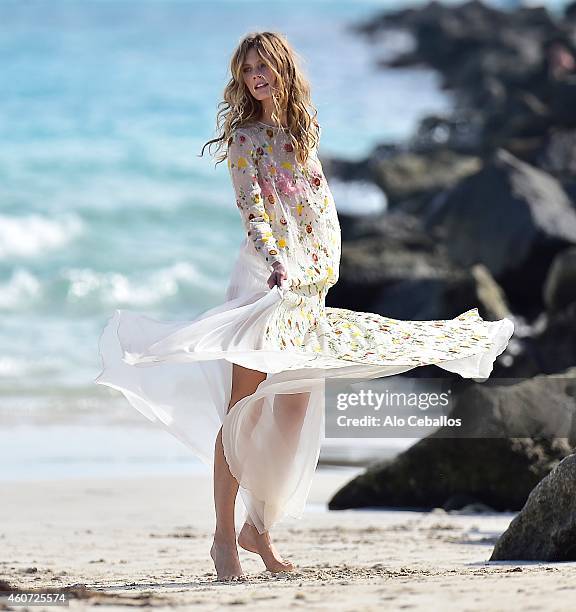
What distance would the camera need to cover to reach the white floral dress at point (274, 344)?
4199 mm

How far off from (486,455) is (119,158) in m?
20.7

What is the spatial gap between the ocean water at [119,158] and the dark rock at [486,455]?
2.18 meters

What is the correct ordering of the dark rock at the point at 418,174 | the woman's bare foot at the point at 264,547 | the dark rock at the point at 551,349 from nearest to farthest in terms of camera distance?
the woman's bare foot at the point at 264,547 < the dark rock at the point at 551,349 < the dark rock at the point at 418,174

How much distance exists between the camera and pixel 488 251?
42.7 ft

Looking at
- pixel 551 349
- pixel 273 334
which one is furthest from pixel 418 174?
pixel 273 334

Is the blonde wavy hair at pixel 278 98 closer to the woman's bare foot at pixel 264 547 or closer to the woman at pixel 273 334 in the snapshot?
the woman at pixel 273 334

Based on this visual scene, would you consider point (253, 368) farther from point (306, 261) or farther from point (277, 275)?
point (306, 261)

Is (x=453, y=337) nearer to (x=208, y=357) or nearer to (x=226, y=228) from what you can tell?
(x=208, y=357)

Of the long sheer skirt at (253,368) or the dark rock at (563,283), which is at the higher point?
the dark rock at (563,283)

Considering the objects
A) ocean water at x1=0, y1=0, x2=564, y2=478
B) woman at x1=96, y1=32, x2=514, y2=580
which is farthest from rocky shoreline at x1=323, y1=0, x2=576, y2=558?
ocean water at x1=0, y1=0, x2=564, y2=478

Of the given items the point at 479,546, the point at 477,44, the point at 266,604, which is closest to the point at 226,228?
the point at 477,44

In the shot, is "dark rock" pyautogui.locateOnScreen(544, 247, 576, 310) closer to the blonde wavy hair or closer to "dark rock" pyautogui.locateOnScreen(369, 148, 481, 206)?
the blonde wavy hair

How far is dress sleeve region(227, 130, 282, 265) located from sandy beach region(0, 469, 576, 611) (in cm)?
104

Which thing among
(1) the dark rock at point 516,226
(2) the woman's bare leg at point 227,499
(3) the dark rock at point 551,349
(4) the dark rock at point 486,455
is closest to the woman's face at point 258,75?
(2) the woman's bare leg at point 227,499
